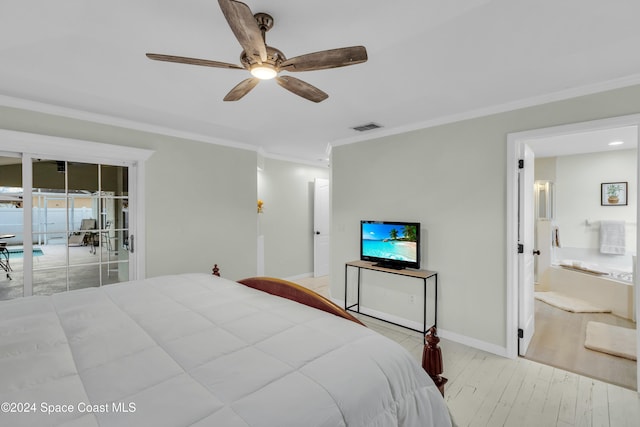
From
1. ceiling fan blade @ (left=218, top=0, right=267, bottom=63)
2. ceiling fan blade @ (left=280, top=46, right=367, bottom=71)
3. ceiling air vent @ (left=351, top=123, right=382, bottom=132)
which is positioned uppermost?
ceiling air vent @ (left=351, top=123, right=382, bottom=132)

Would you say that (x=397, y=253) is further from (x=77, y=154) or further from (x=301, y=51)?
(x=77, y=154)

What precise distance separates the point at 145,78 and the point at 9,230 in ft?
6.79

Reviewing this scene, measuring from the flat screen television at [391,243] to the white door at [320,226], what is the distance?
7.24ft

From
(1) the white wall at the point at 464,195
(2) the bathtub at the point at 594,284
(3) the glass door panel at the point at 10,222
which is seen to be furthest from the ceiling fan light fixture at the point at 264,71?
(2) the bathtub at the point at 594,284

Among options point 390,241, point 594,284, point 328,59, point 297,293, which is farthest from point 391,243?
point 594,284

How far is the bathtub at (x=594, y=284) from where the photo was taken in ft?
12.5

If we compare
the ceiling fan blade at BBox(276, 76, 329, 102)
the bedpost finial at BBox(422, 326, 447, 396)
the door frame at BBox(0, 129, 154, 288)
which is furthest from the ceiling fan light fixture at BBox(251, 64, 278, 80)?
the door frame at BBox(0, 129, 154, 288)

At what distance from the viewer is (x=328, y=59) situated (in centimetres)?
155

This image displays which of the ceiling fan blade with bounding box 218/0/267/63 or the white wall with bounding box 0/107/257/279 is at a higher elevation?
the ceiling fan blade with bounding box 218/0/267/63

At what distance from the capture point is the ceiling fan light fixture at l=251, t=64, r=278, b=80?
A: 5.40 feet

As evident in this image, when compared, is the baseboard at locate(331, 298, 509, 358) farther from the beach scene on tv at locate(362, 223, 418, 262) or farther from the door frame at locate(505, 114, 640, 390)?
the beach scene on tv at locate(362, 223, 418, 262)

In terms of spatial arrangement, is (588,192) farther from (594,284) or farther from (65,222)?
(65,222)

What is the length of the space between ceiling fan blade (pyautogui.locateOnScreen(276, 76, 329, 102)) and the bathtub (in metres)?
4.57

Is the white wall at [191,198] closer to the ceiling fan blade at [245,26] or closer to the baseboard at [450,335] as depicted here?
the baseboard at [450,335]
